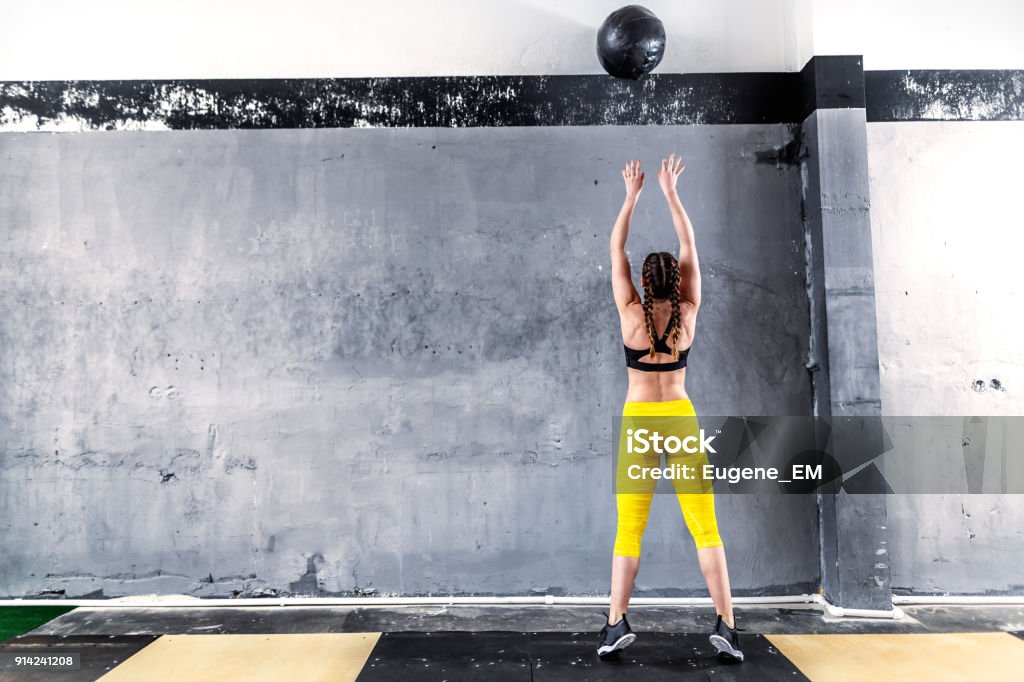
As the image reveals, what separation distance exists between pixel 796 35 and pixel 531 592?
3478 mm

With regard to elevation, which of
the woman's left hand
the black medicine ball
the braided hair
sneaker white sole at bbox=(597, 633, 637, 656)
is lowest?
sneaker white sole at bbox=(597, 633, 637, 656)

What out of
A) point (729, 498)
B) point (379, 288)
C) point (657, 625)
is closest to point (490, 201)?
point (379, 288)

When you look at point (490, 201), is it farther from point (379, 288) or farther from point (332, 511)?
point (332, 511)

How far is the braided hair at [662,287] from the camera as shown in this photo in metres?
2.85

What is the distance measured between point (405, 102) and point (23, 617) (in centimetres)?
346

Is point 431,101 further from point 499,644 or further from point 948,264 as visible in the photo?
point 948,264

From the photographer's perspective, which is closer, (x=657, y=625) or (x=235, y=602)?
(x=657, y=625)

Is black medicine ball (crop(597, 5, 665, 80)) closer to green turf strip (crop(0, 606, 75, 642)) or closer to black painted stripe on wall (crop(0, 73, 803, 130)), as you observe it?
black painted stripe on wall (crop(0, 73, 803, 130))

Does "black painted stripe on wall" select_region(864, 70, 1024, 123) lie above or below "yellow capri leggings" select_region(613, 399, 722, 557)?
above

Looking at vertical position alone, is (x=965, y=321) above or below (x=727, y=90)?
below

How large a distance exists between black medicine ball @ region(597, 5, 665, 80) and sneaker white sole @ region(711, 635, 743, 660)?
2.85m

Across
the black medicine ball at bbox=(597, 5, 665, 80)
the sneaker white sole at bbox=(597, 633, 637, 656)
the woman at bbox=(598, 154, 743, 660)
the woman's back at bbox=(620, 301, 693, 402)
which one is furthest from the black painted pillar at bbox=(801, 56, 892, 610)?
the sneaker white sole at bbox=(597, 633, 637, 656)

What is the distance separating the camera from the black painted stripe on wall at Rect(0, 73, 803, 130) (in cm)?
376

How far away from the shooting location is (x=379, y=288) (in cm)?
371
